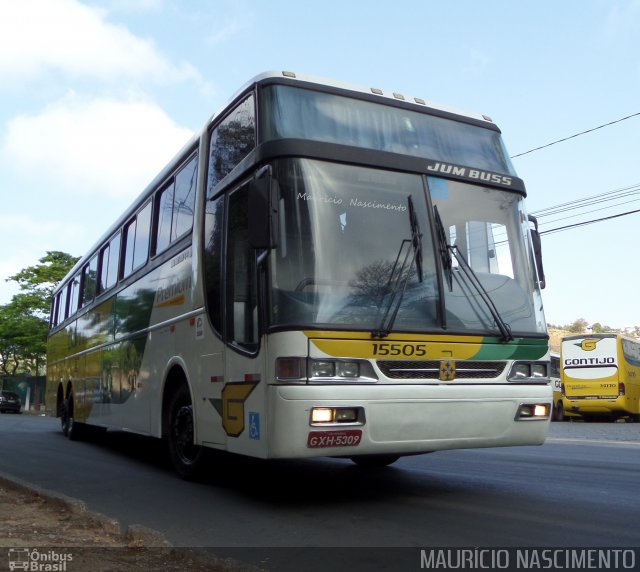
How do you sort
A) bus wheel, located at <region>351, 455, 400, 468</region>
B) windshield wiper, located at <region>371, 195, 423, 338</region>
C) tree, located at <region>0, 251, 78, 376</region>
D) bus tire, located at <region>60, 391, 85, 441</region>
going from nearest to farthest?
windshield wiper, located at <region>371, 195, 423, 338</region> → bus wheel, located at <region>351, 455, 400, 468</region> → bus tire, located at <region>60, 391, 85, 441</region> → tree, located at <region>0, 251, 78, 376</region>

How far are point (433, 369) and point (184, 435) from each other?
345 centimetres

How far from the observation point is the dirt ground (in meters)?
4.36

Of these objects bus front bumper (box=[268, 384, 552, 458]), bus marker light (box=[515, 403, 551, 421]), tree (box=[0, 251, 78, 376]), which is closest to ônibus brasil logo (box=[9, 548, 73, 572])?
bus front bumper (box=[268, 384, 552, 458])

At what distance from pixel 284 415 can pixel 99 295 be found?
27.5 ft

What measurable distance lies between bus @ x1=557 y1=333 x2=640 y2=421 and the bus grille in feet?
77.5

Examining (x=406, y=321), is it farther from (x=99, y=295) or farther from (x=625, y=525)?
(x=99, y=295)

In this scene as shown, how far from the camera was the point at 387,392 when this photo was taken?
6.06 metres

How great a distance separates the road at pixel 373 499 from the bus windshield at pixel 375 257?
156cm

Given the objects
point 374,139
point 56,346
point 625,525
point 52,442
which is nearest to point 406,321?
point 374,139

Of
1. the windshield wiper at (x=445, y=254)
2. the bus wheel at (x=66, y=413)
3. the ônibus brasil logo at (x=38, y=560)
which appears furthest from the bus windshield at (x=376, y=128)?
the bus wheel at (x=66, y=413)

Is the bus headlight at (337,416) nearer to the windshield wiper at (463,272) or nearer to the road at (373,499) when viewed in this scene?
the road at (373,499)

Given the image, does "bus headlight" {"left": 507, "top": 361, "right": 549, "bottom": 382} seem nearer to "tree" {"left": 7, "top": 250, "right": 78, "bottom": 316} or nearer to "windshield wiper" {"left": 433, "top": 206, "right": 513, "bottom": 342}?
"windshield wiper" {"left": 433, "top": 206, "right": 513, "bottom": 342}

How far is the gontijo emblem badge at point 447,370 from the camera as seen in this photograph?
6324 millimetres

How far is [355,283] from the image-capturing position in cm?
622
